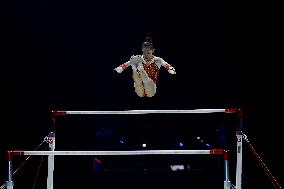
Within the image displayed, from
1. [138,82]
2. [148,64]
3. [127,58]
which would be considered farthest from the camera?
[127,58]

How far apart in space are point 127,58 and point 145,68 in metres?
1.32

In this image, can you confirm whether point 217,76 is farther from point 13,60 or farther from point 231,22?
point 13,60

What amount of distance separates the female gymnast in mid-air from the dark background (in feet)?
3.98

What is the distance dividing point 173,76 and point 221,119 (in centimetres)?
95

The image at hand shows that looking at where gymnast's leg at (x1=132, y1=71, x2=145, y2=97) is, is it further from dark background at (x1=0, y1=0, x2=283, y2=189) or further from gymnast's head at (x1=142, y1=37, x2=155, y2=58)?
dark background at (x1=0, y1=0, x2=283, y2=189)

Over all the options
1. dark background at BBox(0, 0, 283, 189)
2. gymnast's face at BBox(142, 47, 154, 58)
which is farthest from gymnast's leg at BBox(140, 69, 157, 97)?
dark background at BBox(0, 0, 283, 189)

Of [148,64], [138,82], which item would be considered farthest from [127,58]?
[138,82]

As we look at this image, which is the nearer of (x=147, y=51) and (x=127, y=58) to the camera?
(x=147, y=51)

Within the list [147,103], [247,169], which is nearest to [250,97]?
[247,169]

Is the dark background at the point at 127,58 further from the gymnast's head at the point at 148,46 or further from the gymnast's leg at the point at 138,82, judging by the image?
the gymnast's leg at the point at 138,82

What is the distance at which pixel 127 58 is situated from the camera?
573 cm

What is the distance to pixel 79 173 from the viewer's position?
5.52m

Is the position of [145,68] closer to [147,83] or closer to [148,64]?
[148,64]

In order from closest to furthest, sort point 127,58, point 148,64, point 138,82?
1. point 138,82
2. point 148,64
3. point 127,58
